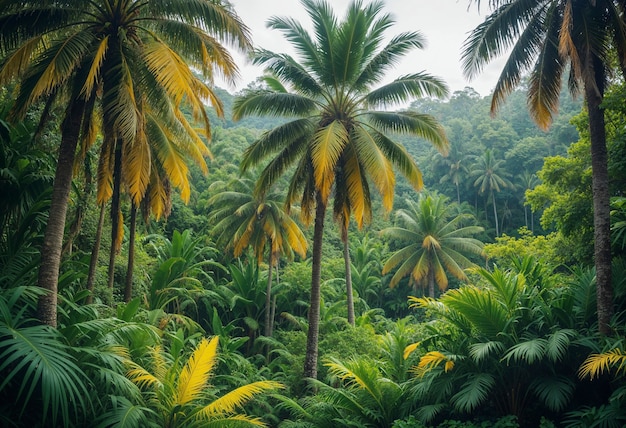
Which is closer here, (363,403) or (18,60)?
(18,60)

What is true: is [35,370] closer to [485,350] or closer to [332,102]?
[485,350]

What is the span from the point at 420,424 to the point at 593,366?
3.07m

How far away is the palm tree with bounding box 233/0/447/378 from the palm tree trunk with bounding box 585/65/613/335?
194 inches

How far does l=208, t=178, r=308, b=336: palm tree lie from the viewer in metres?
20.8

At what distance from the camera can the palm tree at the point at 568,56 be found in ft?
25.7

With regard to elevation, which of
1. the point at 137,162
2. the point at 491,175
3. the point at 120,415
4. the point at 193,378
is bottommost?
the point at 120,415

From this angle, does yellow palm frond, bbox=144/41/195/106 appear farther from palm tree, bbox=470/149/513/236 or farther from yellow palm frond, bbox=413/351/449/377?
palm tree, bbox=470/149/513/236

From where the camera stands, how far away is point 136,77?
8.07m

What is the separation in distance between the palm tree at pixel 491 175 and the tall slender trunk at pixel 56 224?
3463 centimetres

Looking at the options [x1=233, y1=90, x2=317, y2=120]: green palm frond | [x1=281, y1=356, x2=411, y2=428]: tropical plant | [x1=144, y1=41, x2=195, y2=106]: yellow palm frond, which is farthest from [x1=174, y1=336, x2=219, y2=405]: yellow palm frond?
[x1=233, y1=90, x2=317, y2=120]: green palm frond

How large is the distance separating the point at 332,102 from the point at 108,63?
21.3 ft

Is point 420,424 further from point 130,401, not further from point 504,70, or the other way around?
point 504,70

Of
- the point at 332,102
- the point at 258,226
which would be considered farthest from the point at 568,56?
the point at 258,226

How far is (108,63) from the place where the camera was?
25.5 ft
